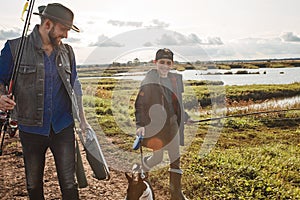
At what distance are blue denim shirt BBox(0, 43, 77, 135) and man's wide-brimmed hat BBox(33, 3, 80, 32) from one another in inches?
14.3

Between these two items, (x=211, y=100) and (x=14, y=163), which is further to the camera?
(x=211, y=100)

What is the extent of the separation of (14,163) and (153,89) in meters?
4.22

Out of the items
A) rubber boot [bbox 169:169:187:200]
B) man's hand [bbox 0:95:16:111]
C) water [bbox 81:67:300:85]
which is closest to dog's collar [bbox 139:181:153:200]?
rubber boot [bbox 169:169:187:200]

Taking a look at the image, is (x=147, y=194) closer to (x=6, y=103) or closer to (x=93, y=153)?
(x=93, y=153)

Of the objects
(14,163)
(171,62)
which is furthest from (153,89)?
(14,163)

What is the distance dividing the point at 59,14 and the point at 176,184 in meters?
3.06

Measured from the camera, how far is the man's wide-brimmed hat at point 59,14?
128 inches

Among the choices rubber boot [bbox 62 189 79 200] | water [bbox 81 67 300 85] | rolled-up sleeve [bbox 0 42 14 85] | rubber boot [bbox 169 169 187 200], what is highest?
rolled-up sleeve [bbox 0 42 14 85]

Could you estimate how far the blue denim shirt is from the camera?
11.0 ft

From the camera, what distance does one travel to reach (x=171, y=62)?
503 cm

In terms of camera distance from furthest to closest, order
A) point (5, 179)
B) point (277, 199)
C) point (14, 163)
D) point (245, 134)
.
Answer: point (245, 134) → point (14, 163) → point (5, 179) → point (277, 199)

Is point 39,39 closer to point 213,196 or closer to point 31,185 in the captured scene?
point 31,185

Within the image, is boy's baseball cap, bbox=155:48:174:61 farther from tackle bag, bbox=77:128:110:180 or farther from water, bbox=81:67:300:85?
water, bbox=81:67:300:85

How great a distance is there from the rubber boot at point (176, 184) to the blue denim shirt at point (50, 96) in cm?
211
